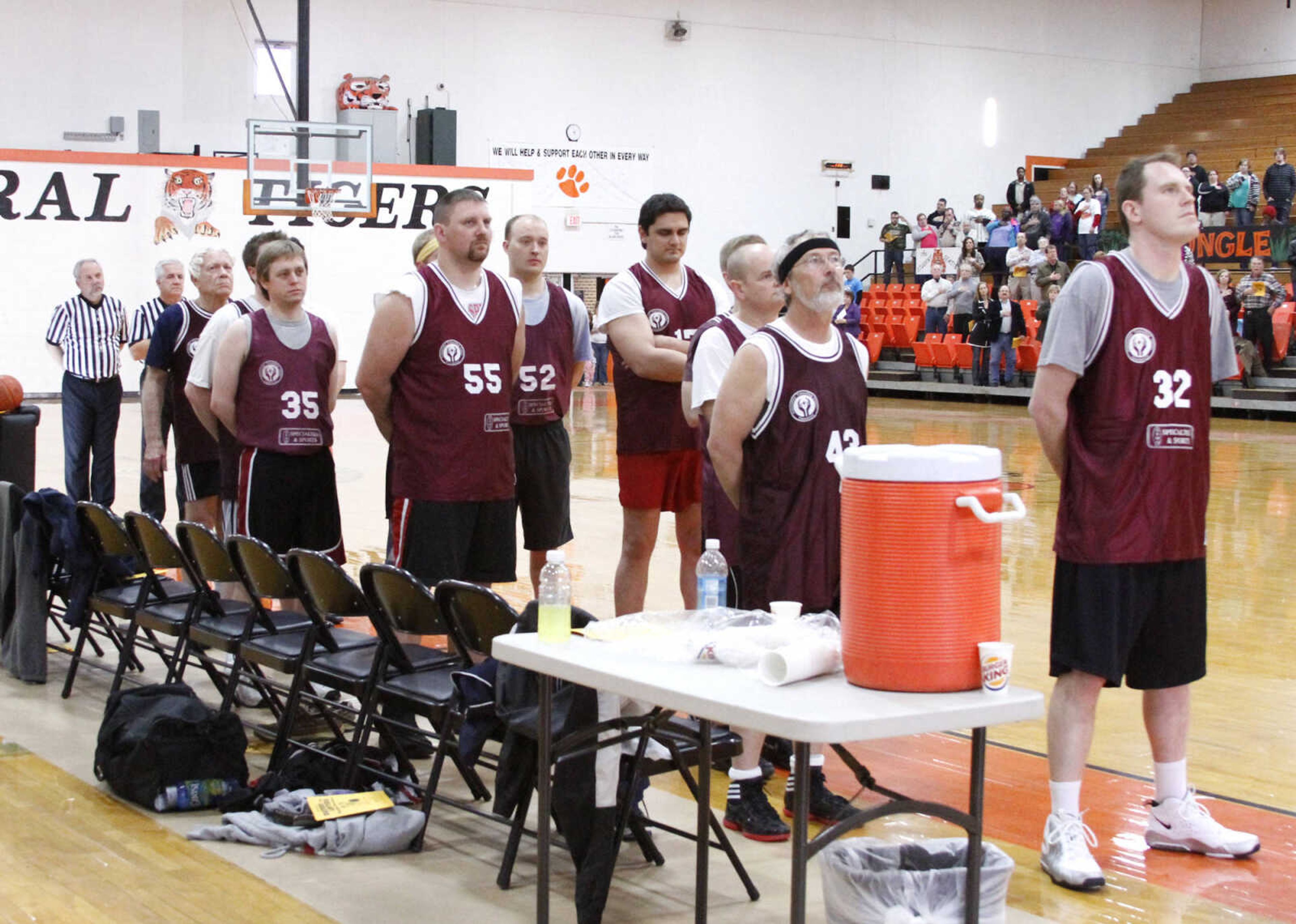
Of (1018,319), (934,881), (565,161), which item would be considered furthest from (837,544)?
(565,161)

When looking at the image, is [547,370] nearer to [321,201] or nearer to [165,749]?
[165,749]

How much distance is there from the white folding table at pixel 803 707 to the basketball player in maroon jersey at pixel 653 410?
8.18ft

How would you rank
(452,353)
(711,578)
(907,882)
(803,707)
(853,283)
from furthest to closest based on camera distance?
(853,283) < (452,353) < (711,578) < (907,882) < (803,707)

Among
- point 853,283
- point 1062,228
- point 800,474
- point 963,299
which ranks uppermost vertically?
point 1062,228

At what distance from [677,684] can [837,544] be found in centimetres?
143

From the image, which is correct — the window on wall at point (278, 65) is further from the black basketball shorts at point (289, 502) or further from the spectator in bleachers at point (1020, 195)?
the black basketball shorts at point (289, 502)

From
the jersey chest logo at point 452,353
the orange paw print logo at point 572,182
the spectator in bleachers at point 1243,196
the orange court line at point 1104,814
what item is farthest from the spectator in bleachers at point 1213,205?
the jersey chest logo at point 452,353

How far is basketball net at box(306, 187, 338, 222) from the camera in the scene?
689 inches

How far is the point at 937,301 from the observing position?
949 inches

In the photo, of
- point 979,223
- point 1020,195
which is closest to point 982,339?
point 979,223

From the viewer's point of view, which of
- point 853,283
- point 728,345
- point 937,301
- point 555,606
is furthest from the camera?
point 853,283

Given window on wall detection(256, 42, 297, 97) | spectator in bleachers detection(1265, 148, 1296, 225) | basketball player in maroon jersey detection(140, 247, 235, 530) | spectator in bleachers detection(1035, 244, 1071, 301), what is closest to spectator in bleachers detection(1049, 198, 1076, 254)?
spectator in bleachers detection(1035, 244, 1071, 301)

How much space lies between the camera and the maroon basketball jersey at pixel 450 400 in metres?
5.04

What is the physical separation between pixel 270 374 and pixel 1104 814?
3335mm
